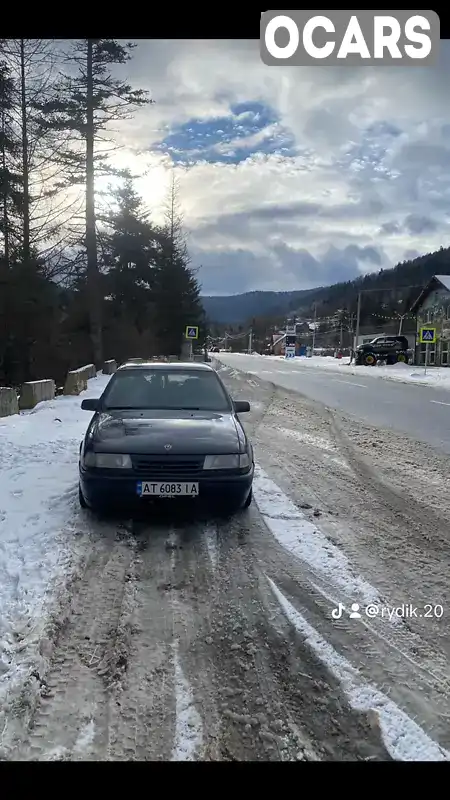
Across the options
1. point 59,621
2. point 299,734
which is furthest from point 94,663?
point 299,734

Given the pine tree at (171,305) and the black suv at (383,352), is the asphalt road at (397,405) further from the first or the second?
the black suv at (383,352)

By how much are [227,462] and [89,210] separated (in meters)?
2.32

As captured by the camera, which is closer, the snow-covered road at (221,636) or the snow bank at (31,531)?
the snow-covered road at (221,636)

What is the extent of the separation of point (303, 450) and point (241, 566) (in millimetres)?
4091

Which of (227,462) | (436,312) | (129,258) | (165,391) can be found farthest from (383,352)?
(227,462)

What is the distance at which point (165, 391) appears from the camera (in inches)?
196

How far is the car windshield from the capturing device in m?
4.86

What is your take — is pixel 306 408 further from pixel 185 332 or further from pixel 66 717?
pixel 66 717

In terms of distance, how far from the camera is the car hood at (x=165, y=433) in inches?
158

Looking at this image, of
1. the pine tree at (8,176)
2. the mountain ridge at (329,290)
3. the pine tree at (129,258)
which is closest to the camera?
the mountain ridge at (329,290)

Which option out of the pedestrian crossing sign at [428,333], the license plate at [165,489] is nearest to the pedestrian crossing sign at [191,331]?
the license plate at [165,489]

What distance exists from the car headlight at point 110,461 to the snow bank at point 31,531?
→ 0.48 meters

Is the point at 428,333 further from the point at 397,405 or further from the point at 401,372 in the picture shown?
the point at 401,372

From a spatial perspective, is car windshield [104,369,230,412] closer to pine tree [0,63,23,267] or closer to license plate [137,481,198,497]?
license plate [137,481,198,497]
